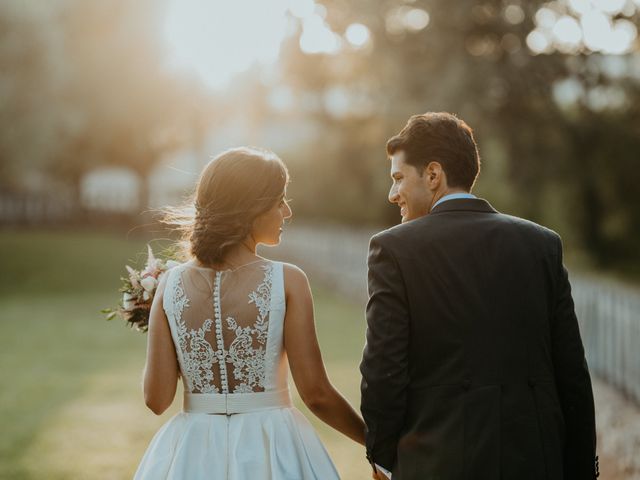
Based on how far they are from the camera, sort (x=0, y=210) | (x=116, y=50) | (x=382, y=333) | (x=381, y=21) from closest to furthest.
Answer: (x=382, y=333), (x=381, y=21), (x=116, y=50), (x=0, y=210)

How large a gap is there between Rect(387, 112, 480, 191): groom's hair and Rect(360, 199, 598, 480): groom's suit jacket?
0.37 ft

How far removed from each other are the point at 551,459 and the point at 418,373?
0.52 metres

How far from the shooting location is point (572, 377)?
9.57 ft

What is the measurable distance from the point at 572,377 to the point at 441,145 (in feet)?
2.97

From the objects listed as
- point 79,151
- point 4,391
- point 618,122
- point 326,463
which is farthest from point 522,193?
point 79,151

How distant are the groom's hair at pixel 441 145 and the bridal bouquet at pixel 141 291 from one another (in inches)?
47.8

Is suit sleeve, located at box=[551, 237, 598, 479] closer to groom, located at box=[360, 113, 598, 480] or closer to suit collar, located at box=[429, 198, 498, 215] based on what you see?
groom, located at box=[360, 113, 598, 480]

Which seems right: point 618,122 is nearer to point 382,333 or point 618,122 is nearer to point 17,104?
point 17,104

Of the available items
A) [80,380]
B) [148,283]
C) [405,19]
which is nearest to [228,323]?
[148,283]

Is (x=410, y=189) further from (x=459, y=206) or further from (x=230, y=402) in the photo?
(x=230, y=402)

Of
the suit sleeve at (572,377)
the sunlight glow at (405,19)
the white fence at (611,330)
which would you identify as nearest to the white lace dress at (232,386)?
the suit sleeve at (572,377)

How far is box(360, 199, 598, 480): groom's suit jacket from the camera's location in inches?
109

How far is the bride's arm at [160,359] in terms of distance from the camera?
3070mm

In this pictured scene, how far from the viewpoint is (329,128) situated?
1217 inches
